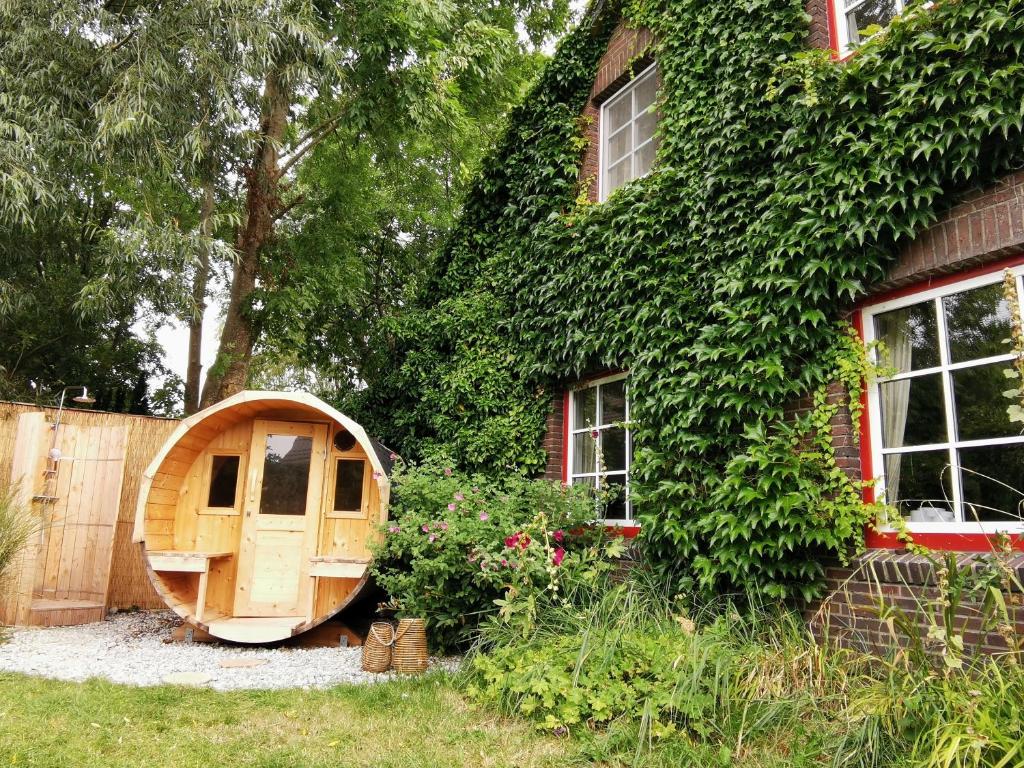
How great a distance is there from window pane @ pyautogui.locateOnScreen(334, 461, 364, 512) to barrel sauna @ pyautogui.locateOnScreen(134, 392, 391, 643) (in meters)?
0.01

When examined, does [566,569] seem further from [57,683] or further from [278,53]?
[278,53]

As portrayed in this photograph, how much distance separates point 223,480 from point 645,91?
6156 mm

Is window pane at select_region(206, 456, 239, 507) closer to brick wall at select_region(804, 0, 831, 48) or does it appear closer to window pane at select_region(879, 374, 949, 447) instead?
window pane at select_region(879, 374, 949, 447)

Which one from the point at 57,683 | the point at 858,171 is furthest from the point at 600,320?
the point at 57,683

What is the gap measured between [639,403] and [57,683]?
187 inches

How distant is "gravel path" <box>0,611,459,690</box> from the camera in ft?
16.3

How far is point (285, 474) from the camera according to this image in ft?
23.9

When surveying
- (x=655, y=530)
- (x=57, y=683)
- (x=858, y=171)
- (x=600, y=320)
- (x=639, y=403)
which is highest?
(x=858, y=171)

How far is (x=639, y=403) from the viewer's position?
18.5 feet

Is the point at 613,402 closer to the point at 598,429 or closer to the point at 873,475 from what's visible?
the point at 598,429

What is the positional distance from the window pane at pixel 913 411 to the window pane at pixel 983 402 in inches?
3.8

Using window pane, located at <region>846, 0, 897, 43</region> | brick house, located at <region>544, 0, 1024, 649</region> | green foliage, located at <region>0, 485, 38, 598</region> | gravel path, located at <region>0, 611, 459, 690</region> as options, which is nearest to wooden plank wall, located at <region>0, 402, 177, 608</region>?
gravel path, located at <region>0, 611, 459, 690</region>

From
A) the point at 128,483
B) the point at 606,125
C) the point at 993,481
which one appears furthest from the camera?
the point at 128,483

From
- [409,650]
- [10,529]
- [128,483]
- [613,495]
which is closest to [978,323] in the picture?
[613,495]
